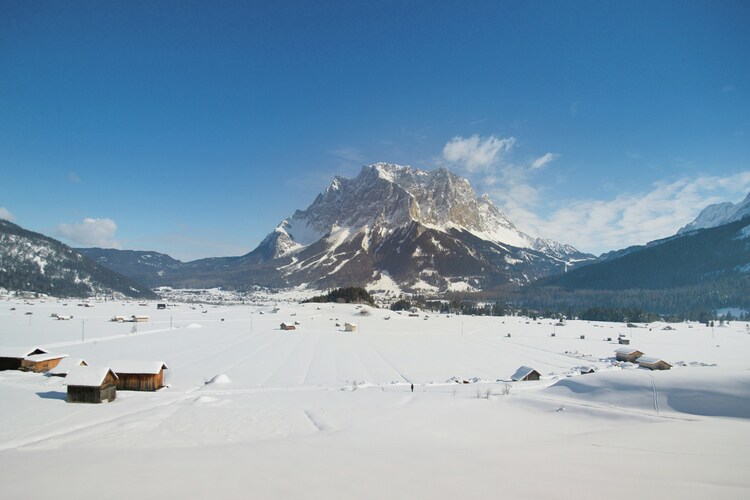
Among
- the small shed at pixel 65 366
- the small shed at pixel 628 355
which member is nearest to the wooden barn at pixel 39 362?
the small shed at pixel 65 366

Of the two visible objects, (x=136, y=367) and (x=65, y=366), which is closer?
(x=136, y=367)

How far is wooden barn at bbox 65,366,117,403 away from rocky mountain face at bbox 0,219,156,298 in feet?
597

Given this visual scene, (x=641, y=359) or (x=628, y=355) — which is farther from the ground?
(x=641, y=359)

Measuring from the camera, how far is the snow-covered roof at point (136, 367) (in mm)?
29094

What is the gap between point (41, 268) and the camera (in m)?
174

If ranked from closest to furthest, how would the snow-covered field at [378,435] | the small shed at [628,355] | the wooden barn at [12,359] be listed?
the snow-covered field at [378,435]
the wooden barn at [12,359]
the small shed at [628,355]

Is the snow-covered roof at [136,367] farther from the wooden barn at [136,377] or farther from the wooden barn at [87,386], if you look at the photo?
the wooden barn at [87,386]

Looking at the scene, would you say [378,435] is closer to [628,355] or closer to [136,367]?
[136,367]

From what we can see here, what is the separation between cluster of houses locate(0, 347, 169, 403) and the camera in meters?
24.2

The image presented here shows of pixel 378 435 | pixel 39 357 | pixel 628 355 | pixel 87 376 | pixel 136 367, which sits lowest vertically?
pixel 628 355

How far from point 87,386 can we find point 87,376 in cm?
72

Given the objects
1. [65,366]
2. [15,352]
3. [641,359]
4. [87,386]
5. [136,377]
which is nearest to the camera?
[87,386]

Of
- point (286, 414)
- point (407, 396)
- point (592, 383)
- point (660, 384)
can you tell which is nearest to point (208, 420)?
point (286, 414)

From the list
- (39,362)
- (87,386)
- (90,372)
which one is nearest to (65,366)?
(39,362)
